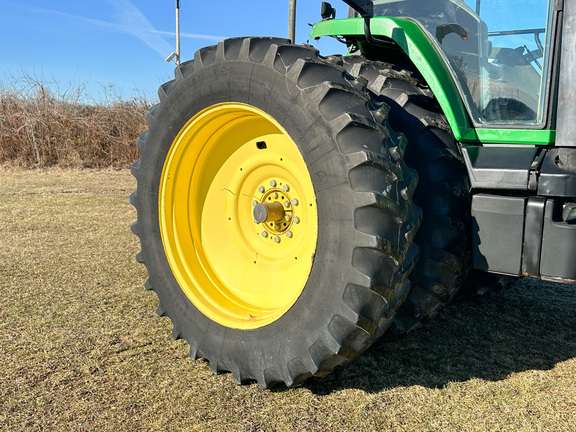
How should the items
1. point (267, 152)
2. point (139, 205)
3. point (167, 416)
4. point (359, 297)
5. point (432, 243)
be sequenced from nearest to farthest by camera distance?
point (359, 297)
point (167, 416)
point (432, 243)
point (267, 152)
point (139, 205)

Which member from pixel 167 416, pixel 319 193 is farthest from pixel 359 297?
pixel 167 416

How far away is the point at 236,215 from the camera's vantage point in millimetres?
2629

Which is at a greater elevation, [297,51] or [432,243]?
[297,51]

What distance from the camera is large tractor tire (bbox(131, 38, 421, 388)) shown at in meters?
1.83

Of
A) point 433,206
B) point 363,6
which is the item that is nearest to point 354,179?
point 433,206

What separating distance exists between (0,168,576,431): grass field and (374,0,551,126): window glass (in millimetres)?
1129

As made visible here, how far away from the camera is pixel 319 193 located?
1930 millimetres

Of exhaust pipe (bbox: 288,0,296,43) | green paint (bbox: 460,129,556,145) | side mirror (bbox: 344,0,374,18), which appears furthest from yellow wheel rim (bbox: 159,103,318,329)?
exhaust pipe (bbox: 288,0,296,43)

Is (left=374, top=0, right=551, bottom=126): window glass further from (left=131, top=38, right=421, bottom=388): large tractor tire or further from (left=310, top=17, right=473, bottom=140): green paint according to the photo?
(left=131, top=38, right=421, bottom=388): large tractor tire

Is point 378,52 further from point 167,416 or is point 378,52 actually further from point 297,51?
point 167,416

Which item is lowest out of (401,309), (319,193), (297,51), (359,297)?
(401,309)

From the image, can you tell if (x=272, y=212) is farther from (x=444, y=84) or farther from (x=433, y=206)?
(x=444, y=84)

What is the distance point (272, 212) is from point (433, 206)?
0.69 m

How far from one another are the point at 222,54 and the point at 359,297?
118 centimetres
